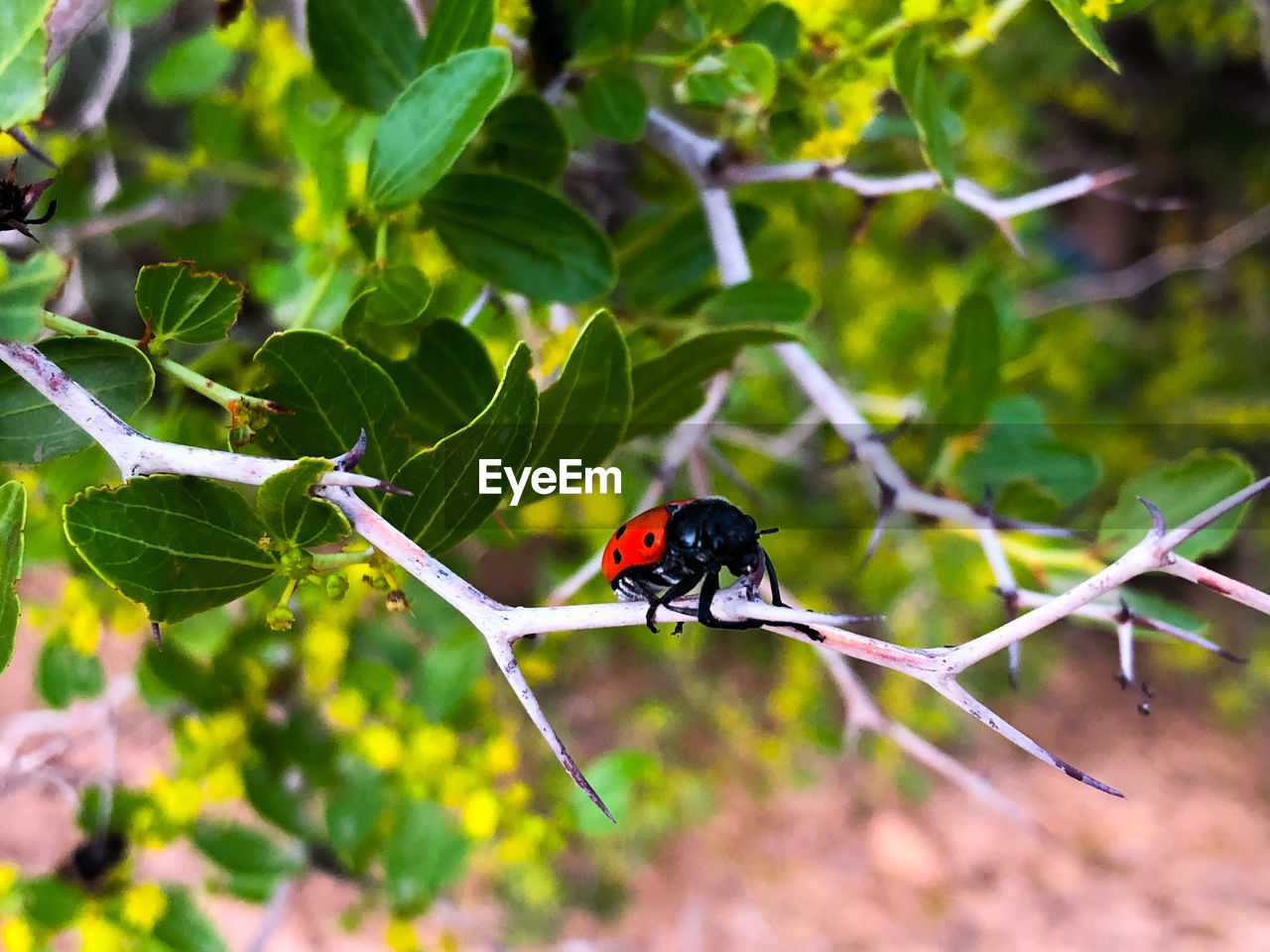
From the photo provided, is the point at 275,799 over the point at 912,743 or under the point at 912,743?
under

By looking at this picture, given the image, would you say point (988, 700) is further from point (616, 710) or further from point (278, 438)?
point (278, 438)

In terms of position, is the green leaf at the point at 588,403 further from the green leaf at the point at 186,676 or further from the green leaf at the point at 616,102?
the green leaf at the point at 186,676

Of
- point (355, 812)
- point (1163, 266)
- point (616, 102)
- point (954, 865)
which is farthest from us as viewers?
point (954, 865)

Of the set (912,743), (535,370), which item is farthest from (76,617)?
(912,743)

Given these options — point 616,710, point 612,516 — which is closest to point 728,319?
point 612,516

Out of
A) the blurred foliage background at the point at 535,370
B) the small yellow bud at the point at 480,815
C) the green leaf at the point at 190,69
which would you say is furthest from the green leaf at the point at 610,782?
the green leaf at the point at 190,69

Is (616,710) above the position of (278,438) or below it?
below

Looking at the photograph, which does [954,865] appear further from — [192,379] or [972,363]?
[192,379]
